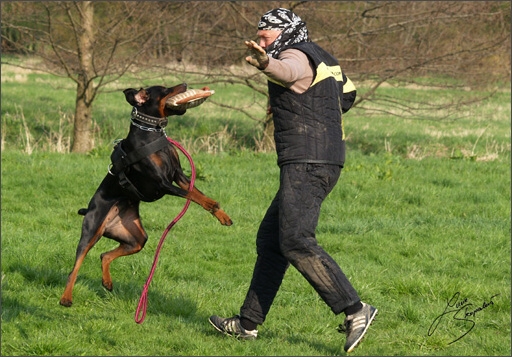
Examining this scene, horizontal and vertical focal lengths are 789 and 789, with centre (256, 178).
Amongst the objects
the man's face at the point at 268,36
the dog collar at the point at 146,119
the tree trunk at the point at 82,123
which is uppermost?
the man's face at the point at 268,36

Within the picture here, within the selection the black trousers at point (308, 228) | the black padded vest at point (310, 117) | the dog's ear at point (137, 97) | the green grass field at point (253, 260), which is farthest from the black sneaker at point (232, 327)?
the dog's ear at point (137, 97)

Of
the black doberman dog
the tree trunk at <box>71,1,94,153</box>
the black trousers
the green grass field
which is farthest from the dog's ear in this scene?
the tree trunk at <box>71,1,94,153</box>

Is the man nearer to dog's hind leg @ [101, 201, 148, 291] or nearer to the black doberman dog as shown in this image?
the black doberman dog

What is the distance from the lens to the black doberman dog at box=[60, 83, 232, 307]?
4.88 meters

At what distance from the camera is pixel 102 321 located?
5543mm

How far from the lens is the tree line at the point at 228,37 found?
13.8 meters

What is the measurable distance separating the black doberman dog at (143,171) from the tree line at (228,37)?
8.58 m

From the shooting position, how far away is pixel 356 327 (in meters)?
4.93

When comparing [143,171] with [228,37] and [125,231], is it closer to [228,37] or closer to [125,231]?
[125,231]

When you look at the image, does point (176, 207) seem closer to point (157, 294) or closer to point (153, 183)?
point (157, 294)

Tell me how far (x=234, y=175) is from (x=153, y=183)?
6275 millimetres

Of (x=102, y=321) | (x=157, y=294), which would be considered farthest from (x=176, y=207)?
(x=102, y=321)

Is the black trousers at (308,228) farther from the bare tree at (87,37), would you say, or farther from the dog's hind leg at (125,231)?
the bare tree at (87,37)

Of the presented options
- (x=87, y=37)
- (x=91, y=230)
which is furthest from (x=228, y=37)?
(x=91, y=230)
